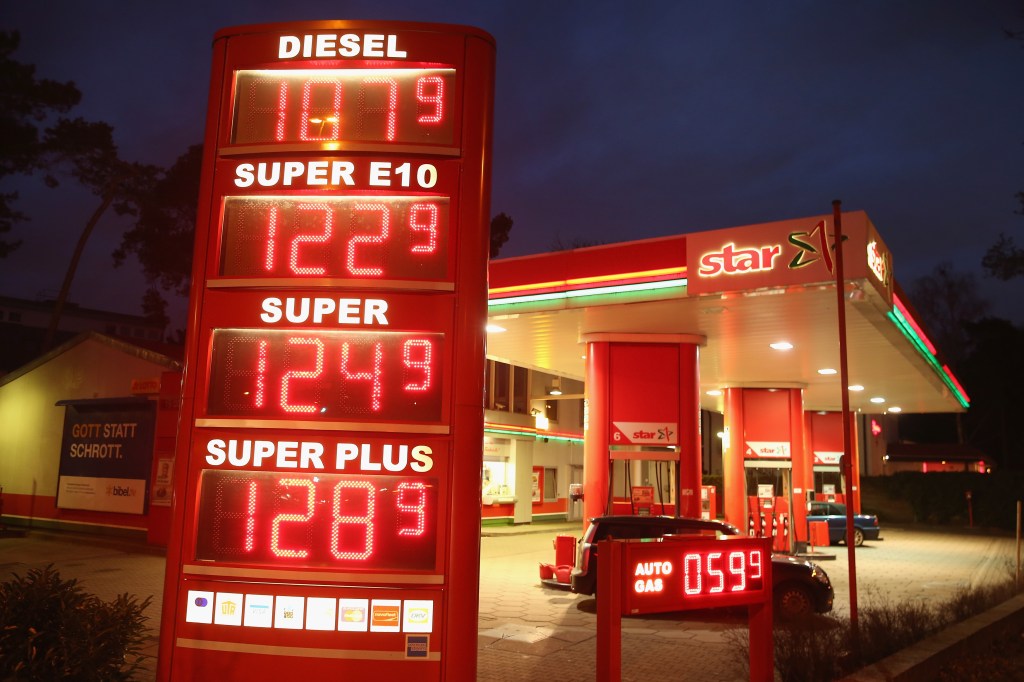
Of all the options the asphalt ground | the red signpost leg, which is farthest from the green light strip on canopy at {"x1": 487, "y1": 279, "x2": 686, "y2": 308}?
the red signpost leg

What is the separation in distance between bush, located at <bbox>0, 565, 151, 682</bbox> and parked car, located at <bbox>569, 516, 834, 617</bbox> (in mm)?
8510

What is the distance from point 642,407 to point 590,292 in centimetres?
387

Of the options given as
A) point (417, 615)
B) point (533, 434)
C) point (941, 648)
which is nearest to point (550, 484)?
point (533, 434)

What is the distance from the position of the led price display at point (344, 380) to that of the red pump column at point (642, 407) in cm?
1193

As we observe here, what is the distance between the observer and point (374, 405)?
17.3 feet

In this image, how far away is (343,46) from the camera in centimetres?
580

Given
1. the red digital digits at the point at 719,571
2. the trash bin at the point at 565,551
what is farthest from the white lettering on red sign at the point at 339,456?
the trash bin at the point at 565,551

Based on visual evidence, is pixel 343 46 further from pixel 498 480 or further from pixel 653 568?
pixel 498 480

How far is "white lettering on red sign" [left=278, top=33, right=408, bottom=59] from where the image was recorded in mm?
5777

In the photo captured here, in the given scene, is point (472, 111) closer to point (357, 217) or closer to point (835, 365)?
point (357, 217)

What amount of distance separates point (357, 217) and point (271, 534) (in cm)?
213

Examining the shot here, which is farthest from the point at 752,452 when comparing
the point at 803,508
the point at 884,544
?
the point at 884,544

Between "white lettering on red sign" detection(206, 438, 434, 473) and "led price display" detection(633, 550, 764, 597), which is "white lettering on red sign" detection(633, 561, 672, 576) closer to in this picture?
"led price display" detection(633, 550, 764, 597)

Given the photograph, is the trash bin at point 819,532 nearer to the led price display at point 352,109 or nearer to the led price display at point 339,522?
the led price display at point 339,522
